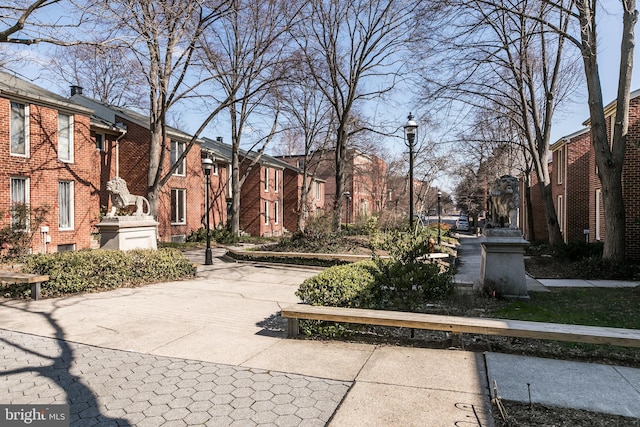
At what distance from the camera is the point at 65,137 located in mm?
19156

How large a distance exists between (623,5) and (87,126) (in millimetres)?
22171

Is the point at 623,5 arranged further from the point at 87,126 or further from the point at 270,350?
the point at 87,126

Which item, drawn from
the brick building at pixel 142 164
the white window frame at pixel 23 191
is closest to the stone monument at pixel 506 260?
the white window frame at pixel 23 191

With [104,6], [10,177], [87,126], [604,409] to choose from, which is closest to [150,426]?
[604,409]

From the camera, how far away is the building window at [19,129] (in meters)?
16.7

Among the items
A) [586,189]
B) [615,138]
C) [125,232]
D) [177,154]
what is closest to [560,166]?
[586,189]

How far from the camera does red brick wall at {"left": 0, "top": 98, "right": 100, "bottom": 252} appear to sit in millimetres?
16266

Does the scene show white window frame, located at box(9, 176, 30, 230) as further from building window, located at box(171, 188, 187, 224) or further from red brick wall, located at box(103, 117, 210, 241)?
building window, located at box(171, 188, 187, 224)

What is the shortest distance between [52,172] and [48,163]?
0.43 m

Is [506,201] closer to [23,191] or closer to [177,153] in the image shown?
[23,191]

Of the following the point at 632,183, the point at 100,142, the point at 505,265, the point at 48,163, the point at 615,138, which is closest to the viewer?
the point at 505,265

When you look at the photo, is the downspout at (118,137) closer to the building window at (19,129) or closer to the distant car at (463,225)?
the building window at (19,129)

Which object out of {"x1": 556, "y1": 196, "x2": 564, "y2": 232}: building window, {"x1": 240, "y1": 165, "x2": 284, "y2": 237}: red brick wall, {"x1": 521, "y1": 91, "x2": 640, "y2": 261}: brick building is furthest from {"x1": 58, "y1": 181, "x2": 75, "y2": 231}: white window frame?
{"x1": 556, "y1": 196, "x2": 564, "y2": 232}: building window

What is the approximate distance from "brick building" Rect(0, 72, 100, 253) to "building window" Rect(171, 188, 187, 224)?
5.36m
